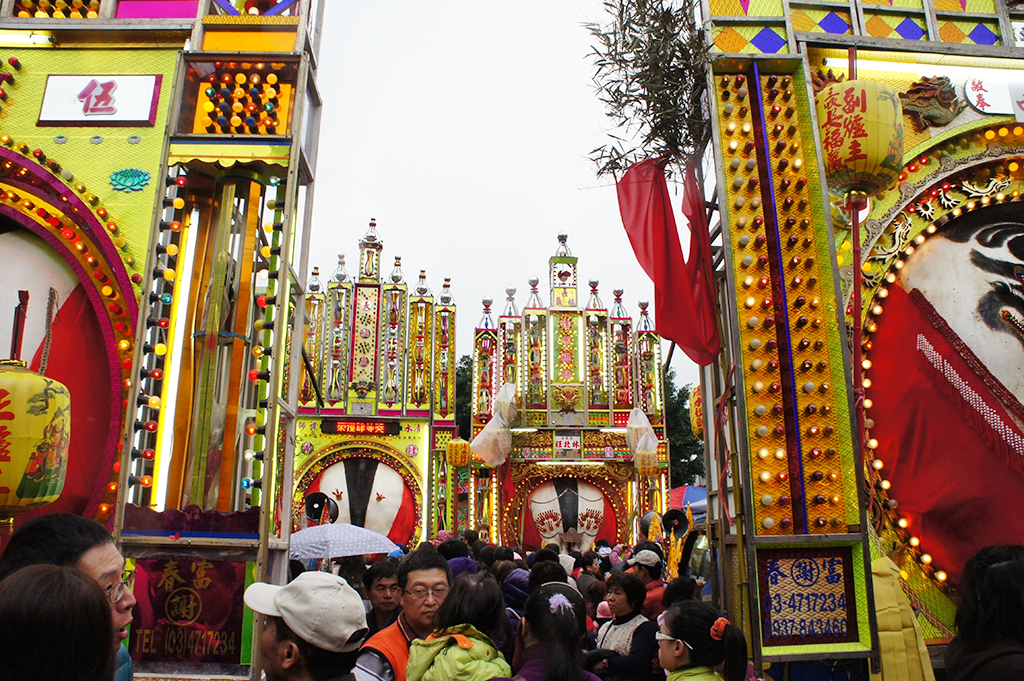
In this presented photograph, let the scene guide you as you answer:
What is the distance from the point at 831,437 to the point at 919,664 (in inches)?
53.8

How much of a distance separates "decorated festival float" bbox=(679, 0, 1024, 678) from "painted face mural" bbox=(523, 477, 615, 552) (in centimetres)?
1093

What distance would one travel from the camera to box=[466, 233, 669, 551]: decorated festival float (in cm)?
1591

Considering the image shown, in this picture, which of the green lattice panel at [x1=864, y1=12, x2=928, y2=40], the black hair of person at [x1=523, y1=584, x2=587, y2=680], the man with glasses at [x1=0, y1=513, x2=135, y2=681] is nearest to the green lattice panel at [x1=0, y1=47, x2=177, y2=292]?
the man with glasses at [x1=0, y1=513, x2=135, y2=681]

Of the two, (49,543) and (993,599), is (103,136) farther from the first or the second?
(993,599)

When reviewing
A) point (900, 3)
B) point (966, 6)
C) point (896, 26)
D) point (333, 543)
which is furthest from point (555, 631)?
point (966, 6)

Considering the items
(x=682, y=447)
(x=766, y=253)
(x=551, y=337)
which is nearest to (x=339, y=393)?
(x=551, y=337)

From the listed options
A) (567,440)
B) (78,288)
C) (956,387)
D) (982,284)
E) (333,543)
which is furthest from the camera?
(567,440)

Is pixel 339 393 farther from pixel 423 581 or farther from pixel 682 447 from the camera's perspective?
pixel 682 447

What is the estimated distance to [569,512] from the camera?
52.7 ft

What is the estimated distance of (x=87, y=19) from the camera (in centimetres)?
573

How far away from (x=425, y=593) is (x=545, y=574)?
1212mm

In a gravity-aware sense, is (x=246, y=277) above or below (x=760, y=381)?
above

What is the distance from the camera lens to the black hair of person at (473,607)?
2.64 m

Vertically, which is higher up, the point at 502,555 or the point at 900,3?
the point at 900,3
